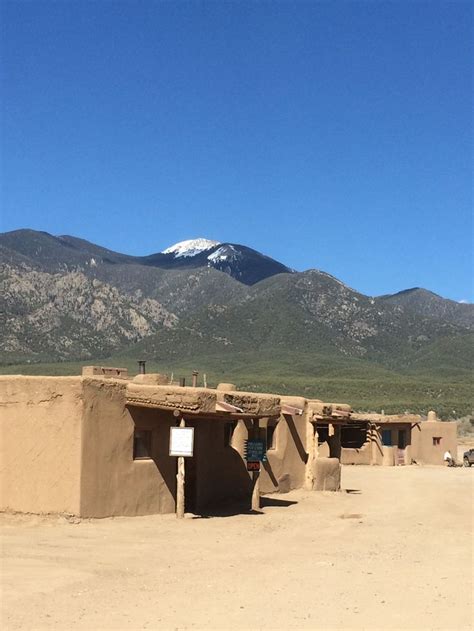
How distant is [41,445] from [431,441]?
3232cm

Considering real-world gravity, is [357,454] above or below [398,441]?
below

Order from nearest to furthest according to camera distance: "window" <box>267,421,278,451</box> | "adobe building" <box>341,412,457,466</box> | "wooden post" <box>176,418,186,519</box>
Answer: "wooden post" <box>176,418,186,519</box>
"window" <box>267,421,278,451</box>
"adobe building" <box>341,412,457,466</box>

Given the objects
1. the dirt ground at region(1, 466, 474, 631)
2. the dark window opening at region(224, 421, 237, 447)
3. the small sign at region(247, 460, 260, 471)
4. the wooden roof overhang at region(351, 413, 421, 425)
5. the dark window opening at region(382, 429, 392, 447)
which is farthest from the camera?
the dark window opening at region(382, 429, 392, 447)

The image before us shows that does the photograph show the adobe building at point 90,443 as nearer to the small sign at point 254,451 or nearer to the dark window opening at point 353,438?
the small sign at point 254,451

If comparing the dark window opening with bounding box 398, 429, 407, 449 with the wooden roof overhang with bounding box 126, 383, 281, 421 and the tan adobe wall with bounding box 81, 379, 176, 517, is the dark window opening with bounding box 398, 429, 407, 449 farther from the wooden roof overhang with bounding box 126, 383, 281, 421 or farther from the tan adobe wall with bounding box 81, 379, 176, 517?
the tan adobe wall with bounding box 81, 379, 176, 517

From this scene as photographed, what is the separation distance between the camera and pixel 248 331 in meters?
117

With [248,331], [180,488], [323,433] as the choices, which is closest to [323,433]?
[323,433]

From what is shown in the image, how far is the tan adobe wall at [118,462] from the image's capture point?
15391 millimetres

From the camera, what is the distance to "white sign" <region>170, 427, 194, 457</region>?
16328mm

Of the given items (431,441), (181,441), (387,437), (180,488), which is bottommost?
(431,441)

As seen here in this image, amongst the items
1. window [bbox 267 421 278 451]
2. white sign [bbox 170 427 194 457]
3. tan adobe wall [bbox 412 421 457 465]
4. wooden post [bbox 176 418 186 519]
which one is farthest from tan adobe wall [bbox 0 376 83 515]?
tan adobe wall [bbox 412 421 457 465]

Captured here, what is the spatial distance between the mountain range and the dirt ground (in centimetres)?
6148

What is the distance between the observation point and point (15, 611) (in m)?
9.32

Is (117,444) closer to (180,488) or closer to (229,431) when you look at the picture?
(180,488)
